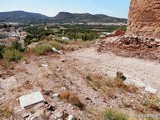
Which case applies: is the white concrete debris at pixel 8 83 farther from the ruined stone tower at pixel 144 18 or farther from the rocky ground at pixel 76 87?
the ruined stone tower at pixel 144 18

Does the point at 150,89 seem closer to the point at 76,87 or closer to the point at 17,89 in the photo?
the point at 76,87

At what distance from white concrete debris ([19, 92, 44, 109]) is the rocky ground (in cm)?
12

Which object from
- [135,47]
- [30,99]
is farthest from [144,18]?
[30,99]

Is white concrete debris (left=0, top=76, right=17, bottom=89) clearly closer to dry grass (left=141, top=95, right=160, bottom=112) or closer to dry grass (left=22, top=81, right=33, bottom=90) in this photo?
dry grass (left=22, top=81, right=33, bottom=90)

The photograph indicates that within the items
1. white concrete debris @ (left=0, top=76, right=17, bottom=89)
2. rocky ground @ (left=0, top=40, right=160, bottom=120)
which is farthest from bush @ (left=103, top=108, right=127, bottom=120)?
white concrete debris @ (left=0, top=76, right=17, bottom=89)

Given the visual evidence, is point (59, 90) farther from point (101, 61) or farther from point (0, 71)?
point (101, 61)

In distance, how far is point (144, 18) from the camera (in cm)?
1238

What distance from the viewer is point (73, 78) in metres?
8.84

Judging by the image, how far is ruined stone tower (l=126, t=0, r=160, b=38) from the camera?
11.9 m

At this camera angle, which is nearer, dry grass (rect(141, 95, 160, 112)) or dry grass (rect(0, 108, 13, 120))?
dry grass (rect(0, 108, 13, 120))

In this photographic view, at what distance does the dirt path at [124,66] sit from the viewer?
29.3ft

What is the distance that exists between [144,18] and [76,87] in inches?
238

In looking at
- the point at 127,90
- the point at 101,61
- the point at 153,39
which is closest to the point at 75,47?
the point at 101,61

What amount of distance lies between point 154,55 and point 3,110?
6.98 metres
